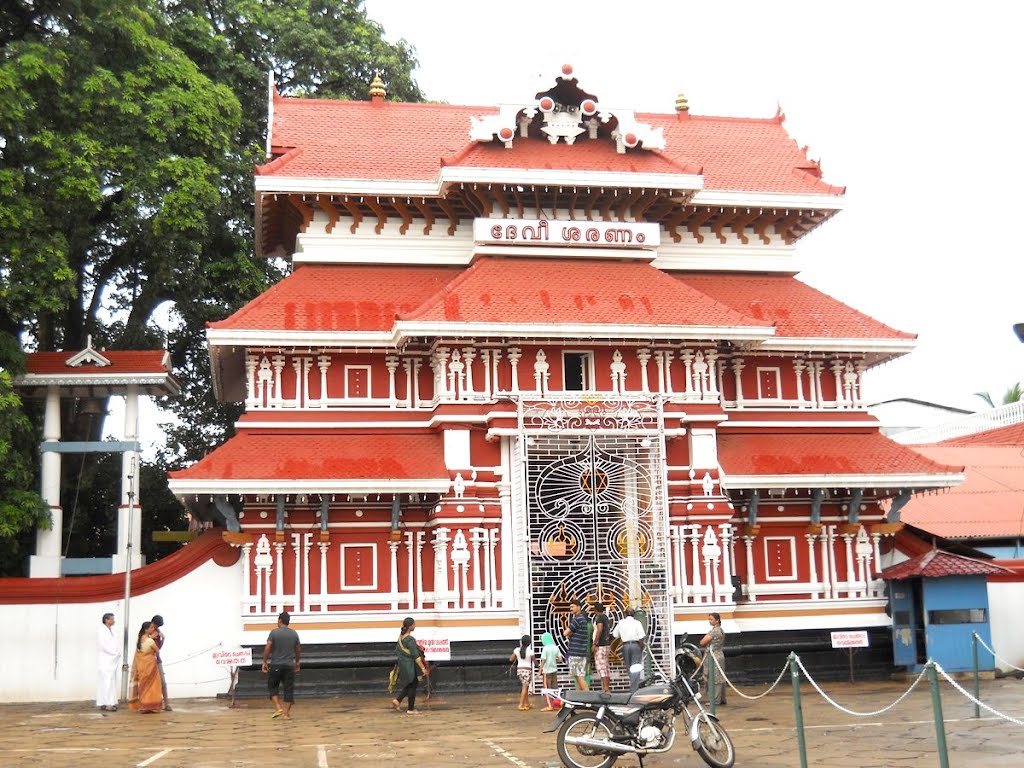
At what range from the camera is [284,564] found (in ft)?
63.3

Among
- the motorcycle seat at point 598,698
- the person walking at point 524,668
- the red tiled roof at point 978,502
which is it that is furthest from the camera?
the red tiled roof at point 978,502

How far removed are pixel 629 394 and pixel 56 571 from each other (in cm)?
1029

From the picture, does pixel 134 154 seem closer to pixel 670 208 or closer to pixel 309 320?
pixel 309 320

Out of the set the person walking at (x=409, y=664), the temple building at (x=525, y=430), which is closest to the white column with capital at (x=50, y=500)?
the temple building at (x=525, y=430)

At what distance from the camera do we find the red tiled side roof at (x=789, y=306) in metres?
21.7

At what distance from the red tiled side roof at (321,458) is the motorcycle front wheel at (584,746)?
7.86m

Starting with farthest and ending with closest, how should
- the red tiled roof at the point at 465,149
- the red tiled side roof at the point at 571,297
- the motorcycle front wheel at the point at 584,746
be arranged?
the red tiled roof at the point at 465,149, the red tiled side roof at the point at 571,297, the motorcycle front wheel at the point at 584,746

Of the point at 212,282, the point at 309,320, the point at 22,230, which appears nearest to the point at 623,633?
the point at 309,320

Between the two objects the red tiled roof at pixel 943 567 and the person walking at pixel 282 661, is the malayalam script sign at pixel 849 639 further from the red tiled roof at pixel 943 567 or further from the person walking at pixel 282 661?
the person walking at pixel 282 661

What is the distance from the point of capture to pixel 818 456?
2081 centimetres

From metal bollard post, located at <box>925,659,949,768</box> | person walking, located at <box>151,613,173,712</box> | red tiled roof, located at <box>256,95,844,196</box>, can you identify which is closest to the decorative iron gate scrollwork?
red tiled roof, located at <box>256,95,844,196</box>

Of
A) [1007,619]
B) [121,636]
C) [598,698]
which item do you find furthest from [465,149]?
[1007,619]

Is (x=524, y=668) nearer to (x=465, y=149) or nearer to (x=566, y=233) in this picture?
(x=566, y=233)

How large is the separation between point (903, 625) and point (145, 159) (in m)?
17.0
